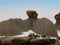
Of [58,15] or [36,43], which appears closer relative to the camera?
[36,43]

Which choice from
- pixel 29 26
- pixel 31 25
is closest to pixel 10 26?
pixel 29 26

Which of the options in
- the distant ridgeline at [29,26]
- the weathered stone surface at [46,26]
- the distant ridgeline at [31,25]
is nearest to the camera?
the distant ridgeline at [29,26]

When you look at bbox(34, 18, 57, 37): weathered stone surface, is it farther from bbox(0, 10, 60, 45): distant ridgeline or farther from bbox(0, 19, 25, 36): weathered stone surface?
bbox(0, 19, 25, 36): weathered stone surface

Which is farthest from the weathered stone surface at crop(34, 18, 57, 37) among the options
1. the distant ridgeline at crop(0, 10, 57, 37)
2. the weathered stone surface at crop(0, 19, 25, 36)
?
the weathered stone surface at crop(0, 19, 25, 36)

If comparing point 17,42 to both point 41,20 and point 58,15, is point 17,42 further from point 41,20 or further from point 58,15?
point 58,15

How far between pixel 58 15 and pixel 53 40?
21226 mm

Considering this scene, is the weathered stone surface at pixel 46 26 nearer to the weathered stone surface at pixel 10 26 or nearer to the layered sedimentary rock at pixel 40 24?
the layered sedimentary rock at pixel 40 24

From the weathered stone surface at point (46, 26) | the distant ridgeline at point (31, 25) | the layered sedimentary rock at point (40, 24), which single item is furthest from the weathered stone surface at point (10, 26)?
the weathered stone surface at point (46, 26)

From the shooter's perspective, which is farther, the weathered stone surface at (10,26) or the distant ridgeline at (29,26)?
the weathered stone surface at (10,26)

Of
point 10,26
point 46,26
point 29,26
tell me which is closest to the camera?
point 10,26

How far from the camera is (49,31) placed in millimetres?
20734

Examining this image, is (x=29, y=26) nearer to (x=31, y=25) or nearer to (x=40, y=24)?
(x=31, y=25)

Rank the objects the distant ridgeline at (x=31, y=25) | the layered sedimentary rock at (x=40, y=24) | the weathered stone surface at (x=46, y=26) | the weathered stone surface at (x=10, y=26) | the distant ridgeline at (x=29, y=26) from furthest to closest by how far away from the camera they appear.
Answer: the weathered stone surface at (x=46, y=26), the layered sedimentary rock at (x=40, y=24), the distant ridgeline at (x=31, y=25), the weathered stone surface at (x=10, y=26), the distant ridgeline at (x=29, y=26)

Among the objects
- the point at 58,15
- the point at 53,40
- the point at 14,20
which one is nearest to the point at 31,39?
the point at 53,40
